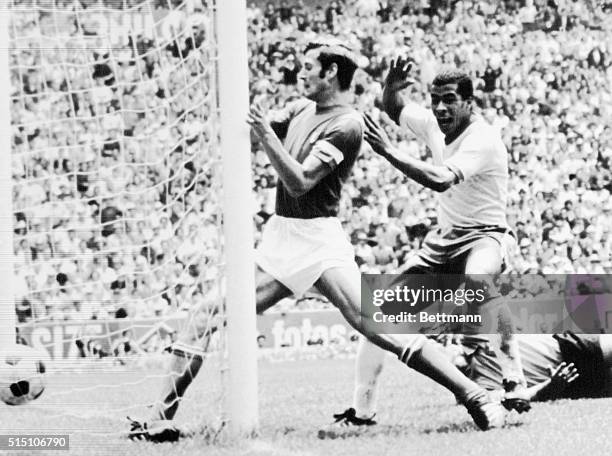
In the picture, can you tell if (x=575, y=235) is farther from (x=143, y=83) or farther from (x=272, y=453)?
(x=143, y=83)

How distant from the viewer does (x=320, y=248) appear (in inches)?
128

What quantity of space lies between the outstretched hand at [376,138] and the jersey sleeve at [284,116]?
0.23 metres

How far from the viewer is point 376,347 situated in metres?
3.29

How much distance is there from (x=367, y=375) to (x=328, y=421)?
0.21 metres

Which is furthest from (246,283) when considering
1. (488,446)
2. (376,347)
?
(488,446)

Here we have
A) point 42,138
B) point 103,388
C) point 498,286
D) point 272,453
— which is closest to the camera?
point 272,453

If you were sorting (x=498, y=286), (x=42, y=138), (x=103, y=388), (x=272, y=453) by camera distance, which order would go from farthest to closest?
(x=42, y=138)
(x=103, y=388)
(x=498, y=286)
(x=272, y=453)

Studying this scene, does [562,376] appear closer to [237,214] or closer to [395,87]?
[395,87]

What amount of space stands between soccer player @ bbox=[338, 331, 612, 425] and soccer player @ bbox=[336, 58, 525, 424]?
0.8 inches

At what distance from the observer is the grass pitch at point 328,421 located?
3131 mm

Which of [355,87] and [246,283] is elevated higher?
[355,87]

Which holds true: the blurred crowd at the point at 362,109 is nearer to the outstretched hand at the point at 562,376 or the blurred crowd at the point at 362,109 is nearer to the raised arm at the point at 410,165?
the raised arm at the point at 410,165

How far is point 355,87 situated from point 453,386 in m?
1.08

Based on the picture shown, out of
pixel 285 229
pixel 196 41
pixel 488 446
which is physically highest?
→ pixel 196 41
